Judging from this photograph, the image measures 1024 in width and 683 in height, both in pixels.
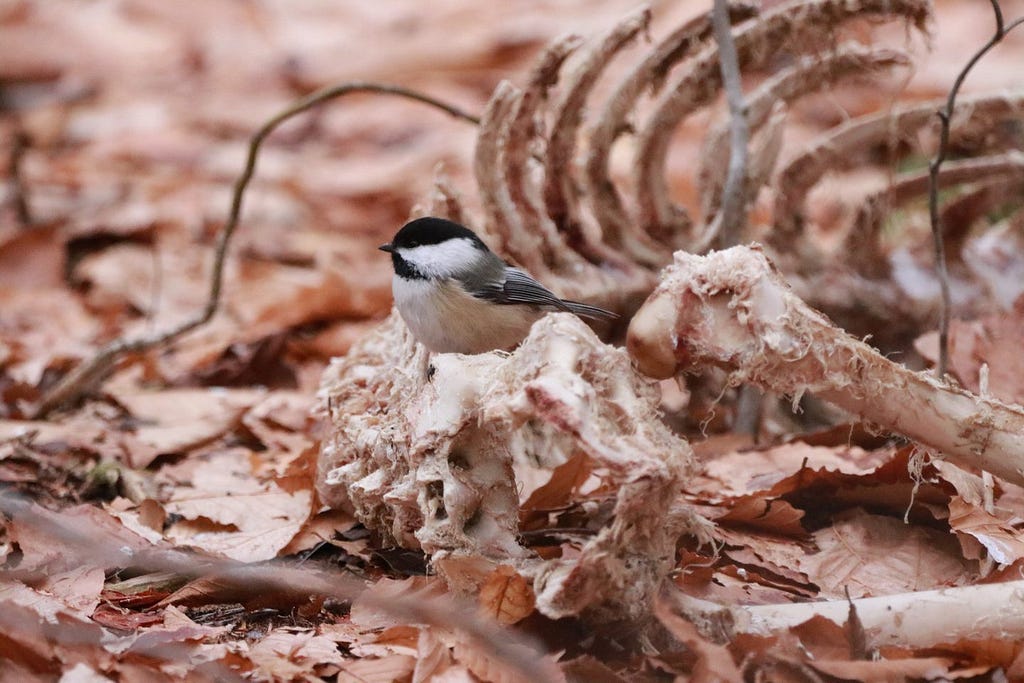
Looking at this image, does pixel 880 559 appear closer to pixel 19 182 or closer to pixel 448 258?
pixel 448 258

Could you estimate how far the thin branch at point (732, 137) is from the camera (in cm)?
265

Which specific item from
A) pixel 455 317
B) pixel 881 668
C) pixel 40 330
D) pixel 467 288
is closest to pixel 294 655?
pixel 881 668

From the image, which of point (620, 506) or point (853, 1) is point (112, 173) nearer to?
point (853, 1)

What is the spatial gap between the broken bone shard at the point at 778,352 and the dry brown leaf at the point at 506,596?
1.20 feet

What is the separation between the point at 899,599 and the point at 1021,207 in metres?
2.23

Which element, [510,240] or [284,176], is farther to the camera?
[284,176]

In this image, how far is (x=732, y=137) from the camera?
9.06ft

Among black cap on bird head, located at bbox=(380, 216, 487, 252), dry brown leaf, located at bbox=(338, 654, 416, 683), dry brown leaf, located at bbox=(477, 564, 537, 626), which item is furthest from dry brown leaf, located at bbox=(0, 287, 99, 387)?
dry brown leaf, located at bbox=(477, 564, 537, 626)

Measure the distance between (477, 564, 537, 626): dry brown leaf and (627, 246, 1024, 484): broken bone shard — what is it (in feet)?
1.20

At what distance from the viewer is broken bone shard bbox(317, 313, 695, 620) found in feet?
4.75

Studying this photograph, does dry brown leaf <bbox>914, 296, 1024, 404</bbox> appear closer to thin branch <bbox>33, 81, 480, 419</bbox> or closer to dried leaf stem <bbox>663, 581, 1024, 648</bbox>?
dried leaf stem <bbox>663, 581, 1024, 648</bbox>

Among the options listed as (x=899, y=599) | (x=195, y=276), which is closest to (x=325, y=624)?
(x=899, y=599)

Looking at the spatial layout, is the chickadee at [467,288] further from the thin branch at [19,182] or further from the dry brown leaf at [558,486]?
the thin branch at [19,182]

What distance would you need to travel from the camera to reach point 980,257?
3260 mm
